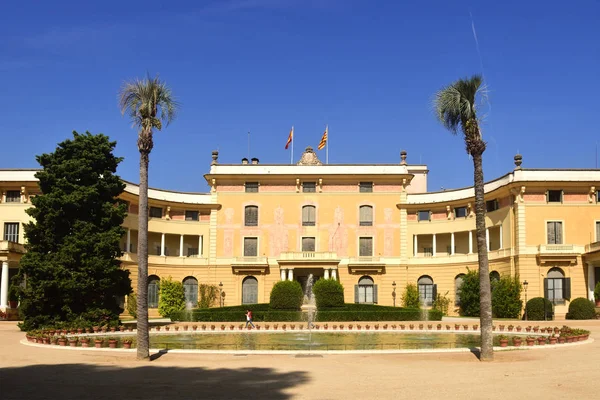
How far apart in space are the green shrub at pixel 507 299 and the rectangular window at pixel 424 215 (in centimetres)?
1221

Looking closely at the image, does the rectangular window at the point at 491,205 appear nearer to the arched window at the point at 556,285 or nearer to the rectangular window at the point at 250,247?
the arched window at the point at 556,285

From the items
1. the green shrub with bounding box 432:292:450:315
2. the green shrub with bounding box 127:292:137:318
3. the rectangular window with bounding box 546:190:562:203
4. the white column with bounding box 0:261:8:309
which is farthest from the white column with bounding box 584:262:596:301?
the white column with bounding box 0:261:8:309

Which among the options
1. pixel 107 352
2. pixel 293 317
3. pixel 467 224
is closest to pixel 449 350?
pixel 107 352

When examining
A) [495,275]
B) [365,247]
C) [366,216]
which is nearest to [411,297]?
[365,247]

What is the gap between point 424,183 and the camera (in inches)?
3130

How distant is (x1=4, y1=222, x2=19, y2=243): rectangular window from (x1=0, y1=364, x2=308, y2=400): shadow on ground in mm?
33205

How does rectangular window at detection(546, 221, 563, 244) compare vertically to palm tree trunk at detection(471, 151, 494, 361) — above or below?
above

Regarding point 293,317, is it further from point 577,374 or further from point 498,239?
point 577,374

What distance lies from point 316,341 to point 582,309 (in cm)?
2568

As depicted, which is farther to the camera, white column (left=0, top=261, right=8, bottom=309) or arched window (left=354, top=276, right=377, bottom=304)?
arched window (left=354, top=276, right=377, bottom=304)

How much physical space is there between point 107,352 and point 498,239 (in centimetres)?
4074

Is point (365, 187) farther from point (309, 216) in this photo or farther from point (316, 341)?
point (316, 341)

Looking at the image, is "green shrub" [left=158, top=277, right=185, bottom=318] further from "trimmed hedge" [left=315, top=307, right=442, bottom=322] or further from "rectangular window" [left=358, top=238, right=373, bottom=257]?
"rectangular window" [left=358, top=238, right=373, bottom=257]

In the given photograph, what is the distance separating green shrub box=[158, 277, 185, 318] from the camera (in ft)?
190
